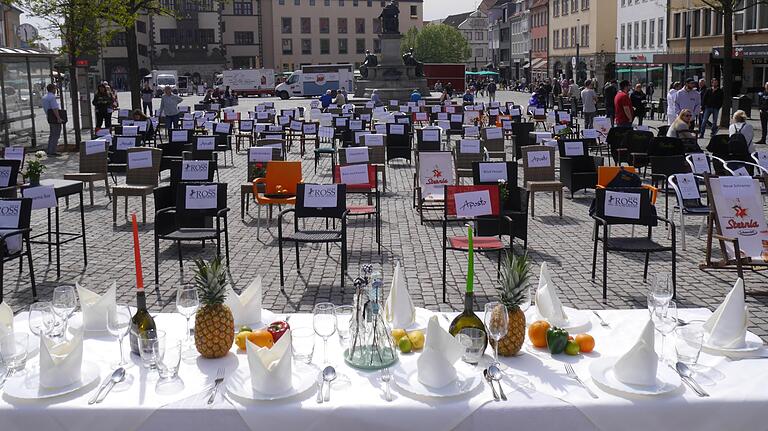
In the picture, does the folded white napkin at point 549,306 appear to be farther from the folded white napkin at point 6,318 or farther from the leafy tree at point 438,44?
the leafy tree at point 438,44

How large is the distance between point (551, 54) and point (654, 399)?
279 ft

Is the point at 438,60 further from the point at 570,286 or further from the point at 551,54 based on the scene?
the point at 570,286

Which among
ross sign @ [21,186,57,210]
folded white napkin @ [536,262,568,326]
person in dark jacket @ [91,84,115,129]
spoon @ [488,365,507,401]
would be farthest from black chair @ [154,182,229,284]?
person in dark jacket @ [91,84,115,129]

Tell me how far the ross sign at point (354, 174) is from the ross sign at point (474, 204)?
2733 millimetres

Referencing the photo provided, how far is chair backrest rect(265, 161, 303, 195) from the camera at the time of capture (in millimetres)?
11805

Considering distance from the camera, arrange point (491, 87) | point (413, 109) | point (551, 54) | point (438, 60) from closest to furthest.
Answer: point (413, 109) < point (491, 87) < point (551, 54) < point (438, 60)

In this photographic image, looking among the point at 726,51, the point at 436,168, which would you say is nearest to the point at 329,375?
the point at 436,168

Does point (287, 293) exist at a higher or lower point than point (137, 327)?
lower

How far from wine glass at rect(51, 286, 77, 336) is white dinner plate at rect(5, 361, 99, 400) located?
0.42 metres

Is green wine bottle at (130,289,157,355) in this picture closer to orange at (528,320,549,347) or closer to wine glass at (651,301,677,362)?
orange at (528,320,549,347)

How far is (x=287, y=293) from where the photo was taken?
891 centimetres

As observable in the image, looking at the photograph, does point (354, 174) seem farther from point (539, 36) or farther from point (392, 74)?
point (539, 36)

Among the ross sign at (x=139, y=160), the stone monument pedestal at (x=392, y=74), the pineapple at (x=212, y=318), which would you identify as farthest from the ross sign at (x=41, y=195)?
the stone monument pedestal at (x=392, y=74)

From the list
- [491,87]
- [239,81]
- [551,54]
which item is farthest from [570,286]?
[551,54]
